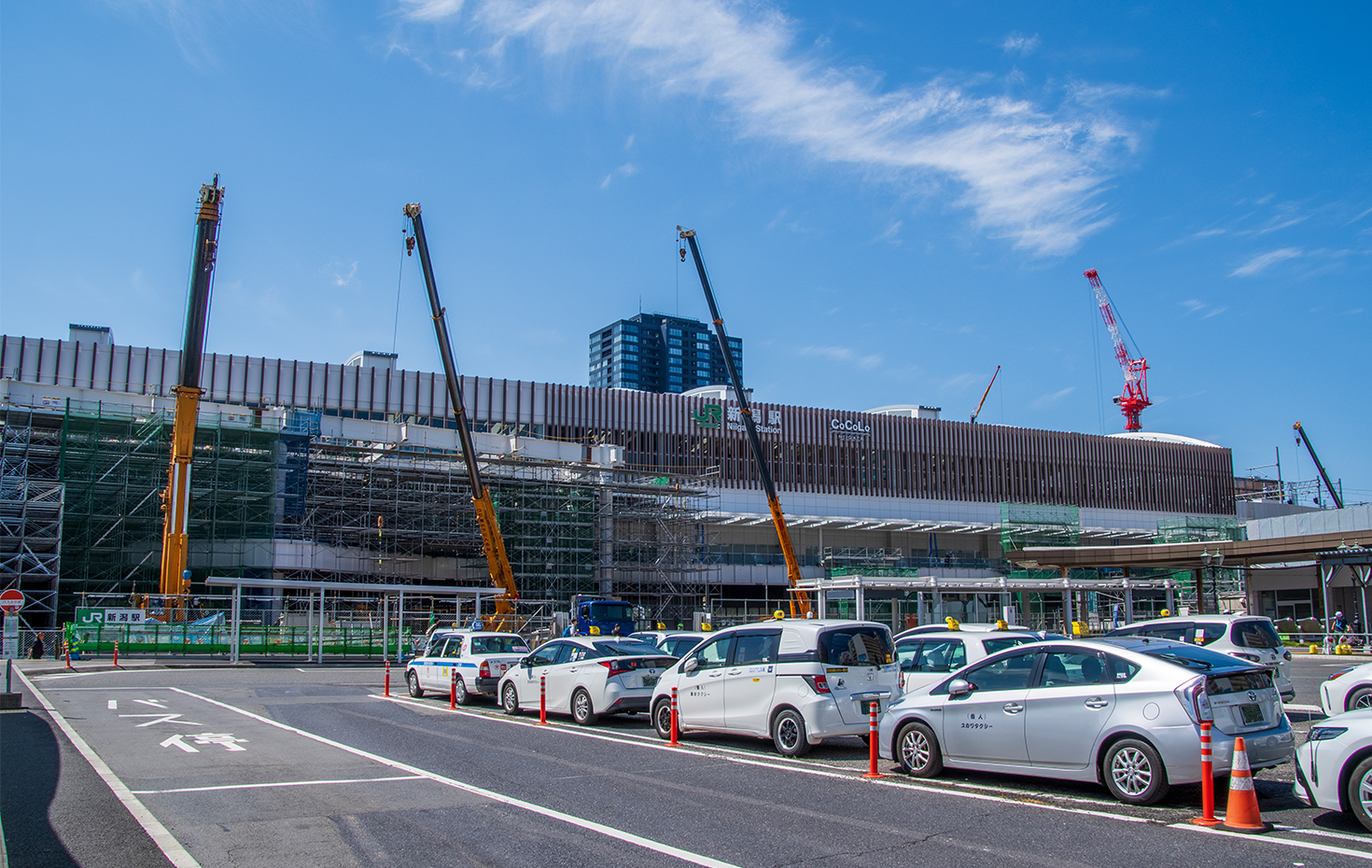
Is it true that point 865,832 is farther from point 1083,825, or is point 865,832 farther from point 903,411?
point 903,411

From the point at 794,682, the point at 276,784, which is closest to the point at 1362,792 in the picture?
the point at 794,682

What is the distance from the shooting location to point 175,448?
127ft

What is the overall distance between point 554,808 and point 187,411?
34.7 m


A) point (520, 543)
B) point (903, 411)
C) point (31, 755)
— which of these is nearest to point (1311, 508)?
point (903, 411)

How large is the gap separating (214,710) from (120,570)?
3034 cm

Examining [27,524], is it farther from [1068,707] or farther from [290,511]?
[1068,707]

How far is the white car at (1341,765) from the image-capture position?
800 cm

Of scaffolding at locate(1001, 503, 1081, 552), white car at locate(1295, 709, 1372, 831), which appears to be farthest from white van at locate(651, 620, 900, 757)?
scaffolding at locate(1001, 503, 1081, 552)

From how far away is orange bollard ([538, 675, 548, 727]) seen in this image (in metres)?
17.3

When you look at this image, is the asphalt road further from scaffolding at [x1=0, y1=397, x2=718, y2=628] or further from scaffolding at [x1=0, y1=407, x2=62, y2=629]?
scaffolding at [x1=0, y1=407, x2=62, y2=629]

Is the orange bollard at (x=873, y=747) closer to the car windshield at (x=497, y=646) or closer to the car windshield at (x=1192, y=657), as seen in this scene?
the car windshield at (x=1192, y=657)

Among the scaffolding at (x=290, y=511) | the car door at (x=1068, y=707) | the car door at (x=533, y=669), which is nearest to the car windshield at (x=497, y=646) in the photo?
the car door at (x=533, y=669)

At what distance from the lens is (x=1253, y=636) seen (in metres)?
17.2

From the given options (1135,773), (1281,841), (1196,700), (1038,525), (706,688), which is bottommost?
(1281,841)
